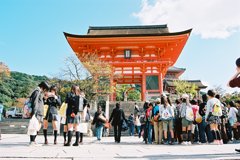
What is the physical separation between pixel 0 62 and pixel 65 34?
63.9 feet

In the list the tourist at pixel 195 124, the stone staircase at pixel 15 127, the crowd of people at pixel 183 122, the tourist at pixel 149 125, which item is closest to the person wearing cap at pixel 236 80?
the crowd of people at pixel 183 122

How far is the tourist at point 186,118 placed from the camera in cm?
851

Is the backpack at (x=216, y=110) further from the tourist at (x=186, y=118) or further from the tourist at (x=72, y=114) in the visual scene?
the tourist at (x=72, y=114)

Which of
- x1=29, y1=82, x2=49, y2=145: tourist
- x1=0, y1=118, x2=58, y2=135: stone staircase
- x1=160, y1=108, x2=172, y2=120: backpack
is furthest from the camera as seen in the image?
x1=0, y1=118, x2=58, y2=135: stone staircase

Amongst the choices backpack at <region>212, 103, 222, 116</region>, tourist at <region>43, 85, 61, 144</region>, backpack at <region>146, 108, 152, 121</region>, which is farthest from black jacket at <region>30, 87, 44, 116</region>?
backpack at <region>212, 103, 222, 116</region>

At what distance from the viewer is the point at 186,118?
8.54 m

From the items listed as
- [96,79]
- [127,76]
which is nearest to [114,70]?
[127,76]

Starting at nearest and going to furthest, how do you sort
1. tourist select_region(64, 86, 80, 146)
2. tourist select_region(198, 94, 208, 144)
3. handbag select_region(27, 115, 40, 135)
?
handbag select_region(27, 115, 40, 135), tourist select_region(64, 86, 80, 146), tourist select_region(198, 94, 208, 144)

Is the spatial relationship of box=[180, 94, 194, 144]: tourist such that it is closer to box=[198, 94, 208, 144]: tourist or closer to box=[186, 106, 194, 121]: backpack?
box=[186, 106, 194, 121]: backpack

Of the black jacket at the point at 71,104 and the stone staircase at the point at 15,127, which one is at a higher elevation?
the black jacket at the point at 71,104

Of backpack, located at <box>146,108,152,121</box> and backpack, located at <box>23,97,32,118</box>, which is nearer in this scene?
backpack, located at <box>23,97,32,118</box>

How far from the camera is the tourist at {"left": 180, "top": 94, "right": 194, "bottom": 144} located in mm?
8508

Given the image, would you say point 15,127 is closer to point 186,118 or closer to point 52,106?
Answer: point 52,106

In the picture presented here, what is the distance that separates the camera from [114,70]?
2661cm
